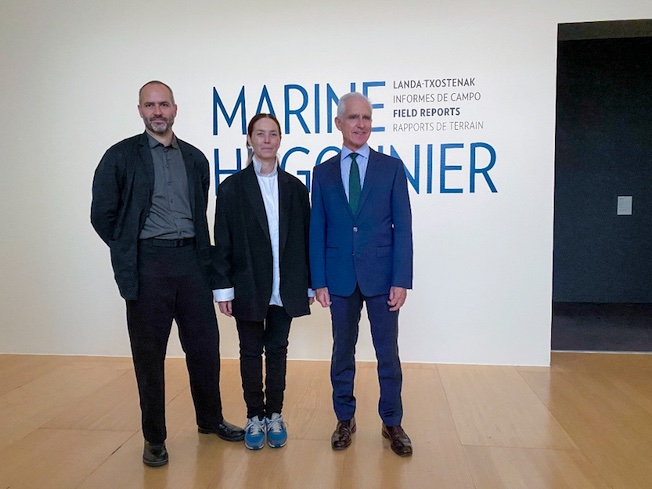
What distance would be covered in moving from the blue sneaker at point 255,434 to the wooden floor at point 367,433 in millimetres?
67

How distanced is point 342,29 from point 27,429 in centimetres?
321

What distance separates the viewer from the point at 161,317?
8.22 ft

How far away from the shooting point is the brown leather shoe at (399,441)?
2.47 m

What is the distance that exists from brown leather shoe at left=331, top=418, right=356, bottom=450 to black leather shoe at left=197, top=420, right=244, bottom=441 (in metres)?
0.47

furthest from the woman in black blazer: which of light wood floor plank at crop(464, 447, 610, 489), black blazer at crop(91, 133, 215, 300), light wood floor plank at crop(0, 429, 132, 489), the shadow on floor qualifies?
the shadow on floor

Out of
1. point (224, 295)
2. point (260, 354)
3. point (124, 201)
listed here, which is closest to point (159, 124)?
point (124, 201)

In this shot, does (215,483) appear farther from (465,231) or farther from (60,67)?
(60,67)

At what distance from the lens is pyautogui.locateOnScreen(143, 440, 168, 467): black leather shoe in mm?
2430

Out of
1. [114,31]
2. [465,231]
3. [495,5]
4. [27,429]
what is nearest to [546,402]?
[465,231]

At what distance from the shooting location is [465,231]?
385cm

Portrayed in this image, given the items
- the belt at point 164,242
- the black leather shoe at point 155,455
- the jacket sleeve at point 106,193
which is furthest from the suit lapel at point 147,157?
the black leather shoe at point 155,455

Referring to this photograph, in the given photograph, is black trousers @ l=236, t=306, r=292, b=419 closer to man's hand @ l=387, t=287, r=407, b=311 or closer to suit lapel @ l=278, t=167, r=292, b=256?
suit lapel @ l=278, t=167, r=292, b=256

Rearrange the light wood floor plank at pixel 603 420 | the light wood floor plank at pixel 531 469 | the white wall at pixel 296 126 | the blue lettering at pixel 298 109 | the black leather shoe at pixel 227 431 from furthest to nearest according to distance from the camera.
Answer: the blue lettering at pixel 298 109, the white wall at pixel 296 126, the black leather shoe at pixel 227 431, the light wood floor plank at pixel 603 420, the light wood floor plank at pixel 531 469

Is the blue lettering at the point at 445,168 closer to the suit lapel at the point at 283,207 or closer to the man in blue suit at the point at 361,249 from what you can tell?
the man in blue suit at the point at 361,249
